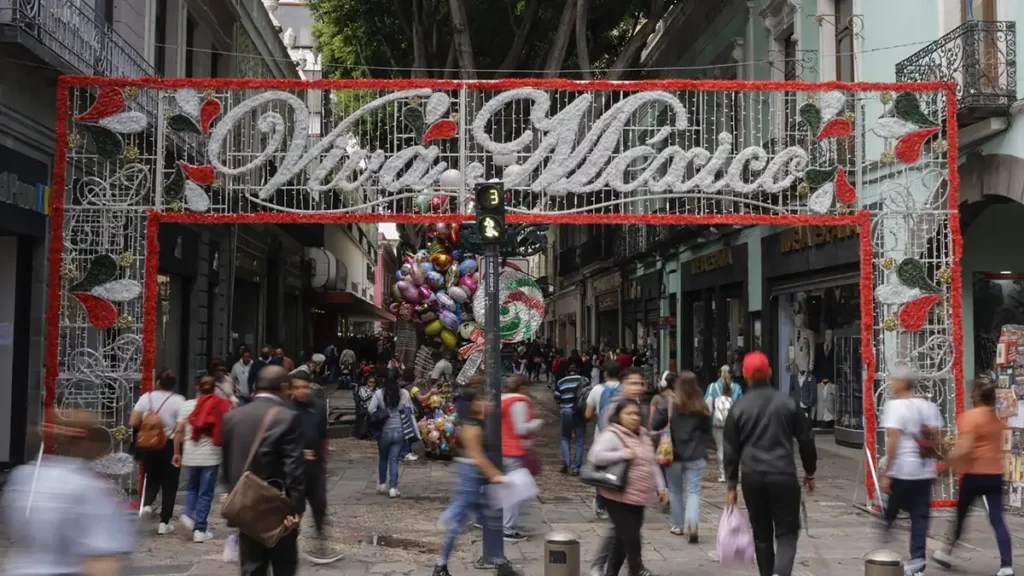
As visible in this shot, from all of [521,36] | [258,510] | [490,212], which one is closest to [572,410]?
[490,212]

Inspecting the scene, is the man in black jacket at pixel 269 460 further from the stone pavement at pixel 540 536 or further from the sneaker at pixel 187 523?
the sneaker at pixel 187 523

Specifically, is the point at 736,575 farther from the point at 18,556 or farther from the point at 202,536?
the point at 18,556

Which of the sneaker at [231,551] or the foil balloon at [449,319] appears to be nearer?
the sneaker at [231,551]

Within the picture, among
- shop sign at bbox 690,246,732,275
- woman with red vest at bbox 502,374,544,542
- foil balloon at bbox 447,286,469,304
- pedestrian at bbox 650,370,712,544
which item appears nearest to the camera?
woman with red vest at bbox 502,374,544,542

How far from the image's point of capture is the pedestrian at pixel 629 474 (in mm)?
7391

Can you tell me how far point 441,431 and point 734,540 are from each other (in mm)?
9639

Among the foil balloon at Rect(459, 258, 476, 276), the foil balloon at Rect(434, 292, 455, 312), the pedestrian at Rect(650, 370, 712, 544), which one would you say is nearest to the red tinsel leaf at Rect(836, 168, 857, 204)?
the pedestrian at Rect(650, 370, 712, 544)

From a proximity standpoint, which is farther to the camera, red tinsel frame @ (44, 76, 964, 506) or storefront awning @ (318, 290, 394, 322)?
storefront awning @ (318, 290, 394, 322)

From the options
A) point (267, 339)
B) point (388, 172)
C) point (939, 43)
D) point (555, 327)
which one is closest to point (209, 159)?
point (388, 172)

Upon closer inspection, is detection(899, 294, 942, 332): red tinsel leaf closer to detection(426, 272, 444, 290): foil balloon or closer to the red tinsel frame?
the red tinsel frame

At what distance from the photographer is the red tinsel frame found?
11875 mm

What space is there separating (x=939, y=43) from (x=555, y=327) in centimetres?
4187

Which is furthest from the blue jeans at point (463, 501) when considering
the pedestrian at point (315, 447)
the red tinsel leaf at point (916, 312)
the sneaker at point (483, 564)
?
the red tinsel leaf at point (916, 312)

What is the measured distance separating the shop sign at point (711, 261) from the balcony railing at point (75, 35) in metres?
13.1
